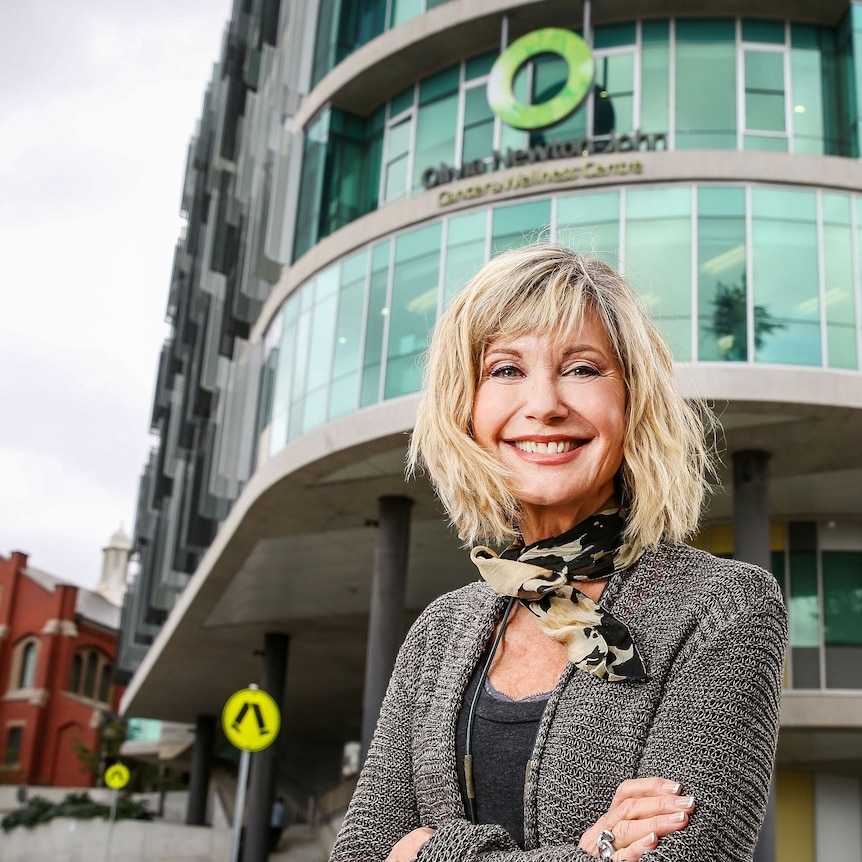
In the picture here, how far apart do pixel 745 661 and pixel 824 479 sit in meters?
19.6

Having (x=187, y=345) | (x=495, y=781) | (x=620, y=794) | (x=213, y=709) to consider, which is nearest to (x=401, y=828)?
(x=495, y=781)

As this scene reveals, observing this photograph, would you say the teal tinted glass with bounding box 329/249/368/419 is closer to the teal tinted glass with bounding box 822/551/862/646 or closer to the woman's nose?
the teal tinted glass with bounding box 822/551/862/646

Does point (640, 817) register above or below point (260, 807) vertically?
below

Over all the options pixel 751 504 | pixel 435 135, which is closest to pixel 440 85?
pixel 435 135

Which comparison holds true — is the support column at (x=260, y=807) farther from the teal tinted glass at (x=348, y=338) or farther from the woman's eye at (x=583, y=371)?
the woman's eye at (x=583, y=371)

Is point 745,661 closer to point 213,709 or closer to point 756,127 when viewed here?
point 756,127

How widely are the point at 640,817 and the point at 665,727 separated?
156 millimetres

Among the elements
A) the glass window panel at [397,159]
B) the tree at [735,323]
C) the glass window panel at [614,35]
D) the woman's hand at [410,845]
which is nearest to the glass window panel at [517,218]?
the glass window panel at [397,159]

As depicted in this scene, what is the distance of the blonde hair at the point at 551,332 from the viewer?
2.28 m

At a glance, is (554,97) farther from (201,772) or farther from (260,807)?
(201,772)

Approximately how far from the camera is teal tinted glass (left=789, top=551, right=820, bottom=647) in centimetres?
2198

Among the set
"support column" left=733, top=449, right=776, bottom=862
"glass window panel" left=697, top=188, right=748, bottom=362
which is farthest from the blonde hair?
"support column" left=733, top=449, right=776, bottom=862

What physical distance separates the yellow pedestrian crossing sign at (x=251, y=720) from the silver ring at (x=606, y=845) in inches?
A: 409

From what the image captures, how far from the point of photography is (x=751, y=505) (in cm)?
1902
